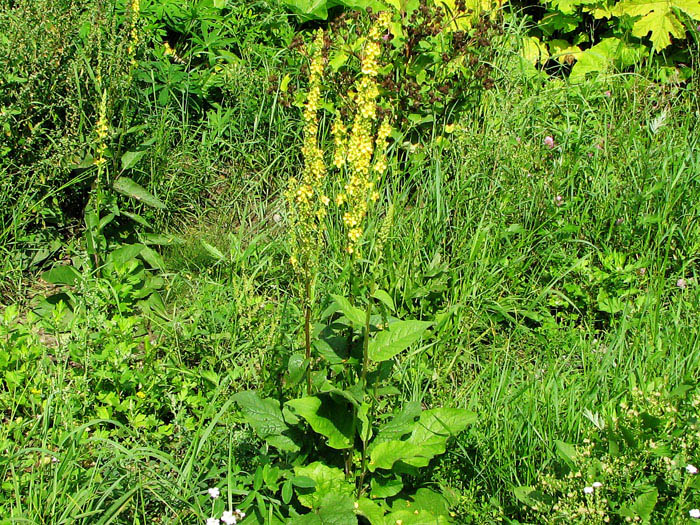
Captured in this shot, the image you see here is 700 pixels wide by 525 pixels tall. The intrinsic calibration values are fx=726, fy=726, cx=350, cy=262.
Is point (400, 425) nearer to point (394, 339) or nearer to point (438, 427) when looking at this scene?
point (438, 427)

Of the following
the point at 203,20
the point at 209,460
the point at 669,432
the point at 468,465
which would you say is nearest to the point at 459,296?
the point at 468,465

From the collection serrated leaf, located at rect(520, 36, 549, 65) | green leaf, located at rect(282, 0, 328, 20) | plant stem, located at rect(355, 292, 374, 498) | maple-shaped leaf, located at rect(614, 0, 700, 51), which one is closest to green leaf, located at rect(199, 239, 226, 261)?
plant stem, located at rect(355, 292, 374, 498)

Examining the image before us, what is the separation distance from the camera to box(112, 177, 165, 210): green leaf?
3.59 meters

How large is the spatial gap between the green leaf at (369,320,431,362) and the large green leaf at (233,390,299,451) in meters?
0.40

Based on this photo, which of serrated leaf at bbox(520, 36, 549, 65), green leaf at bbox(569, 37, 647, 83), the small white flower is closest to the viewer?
the small white flower

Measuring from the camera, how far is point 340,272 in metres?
3.32

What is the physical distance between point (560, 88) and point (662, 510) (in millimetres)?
2782

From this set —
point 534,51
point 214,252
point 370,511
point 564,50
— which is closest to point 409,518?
point 370,511

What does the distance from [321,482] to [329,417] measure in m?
0.21

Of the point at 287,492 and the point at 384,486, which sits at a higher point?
the point at 287,492

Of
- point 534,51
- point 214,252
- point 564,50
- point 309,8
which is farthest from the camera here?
point 564,50

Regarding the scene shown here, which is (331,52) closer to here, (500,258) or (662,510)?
(500,258)

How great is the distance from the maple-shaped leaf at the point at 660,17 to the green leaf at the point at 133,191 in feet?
10.5

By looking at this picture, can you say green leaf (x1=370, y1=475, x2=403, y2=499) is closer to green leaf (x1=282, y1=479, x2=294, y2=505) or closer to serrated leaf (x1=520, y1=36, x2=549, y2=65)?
green leaf (x1=282, y1=479, x2=294, y2=505)
